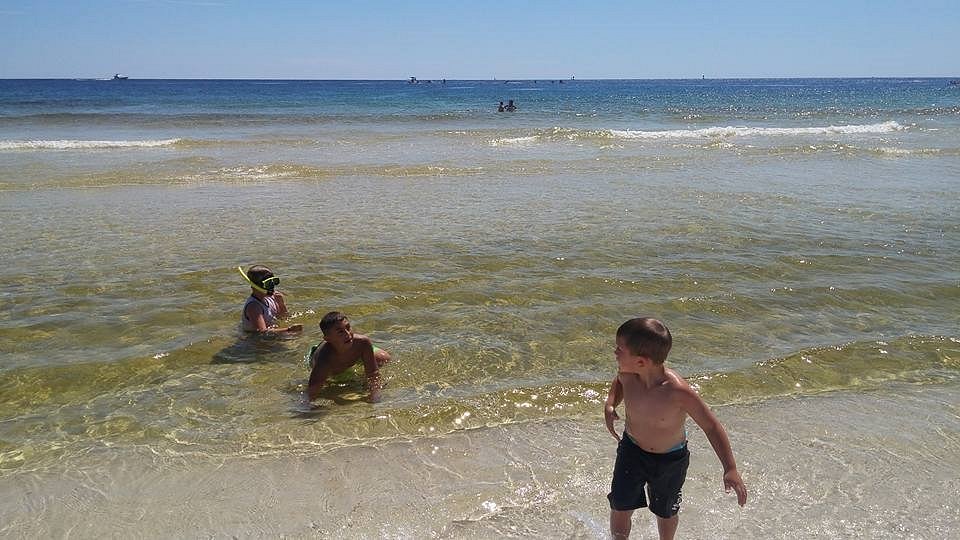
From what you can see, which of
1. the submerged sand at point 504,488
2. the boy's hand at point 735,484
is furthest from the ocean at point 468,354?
the boy's hand at point 735,484

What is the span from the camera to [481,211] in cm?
1149

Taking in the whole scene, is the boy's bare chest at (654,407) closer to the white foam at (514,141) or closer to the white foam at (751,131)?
the white foam at (514,141)

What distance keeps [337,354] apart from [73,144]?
21.3 m

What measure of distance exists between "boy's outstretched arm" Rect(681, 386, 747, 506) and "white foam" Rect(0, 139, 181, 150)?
22566 mm

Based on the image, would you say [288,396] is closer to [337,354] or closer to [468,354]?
[337,354]

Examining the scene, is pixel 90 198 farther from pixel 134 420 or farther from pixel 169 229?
pixel 134 420

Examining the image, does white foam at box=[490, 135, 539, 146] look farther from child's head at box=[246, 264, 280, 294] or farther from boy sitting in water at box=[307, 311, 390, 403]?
boy sitting in water at box=[307, 311, 390, 403]

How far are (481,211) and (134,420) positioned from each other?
7.44 meters

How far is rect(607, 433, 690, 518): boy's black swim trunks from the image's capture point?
314 centimetres

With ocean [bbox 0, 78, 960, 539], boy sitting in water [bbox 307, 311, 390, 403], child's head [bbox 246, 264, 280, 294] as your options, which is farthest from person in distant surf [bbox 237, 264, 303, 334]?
boy sitting in water [bbox 307, 311, 390, 403]

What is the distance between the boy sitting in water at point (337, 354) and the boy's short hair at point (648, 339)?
2.55 metres

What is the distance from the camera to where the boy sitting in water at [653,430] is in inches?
116

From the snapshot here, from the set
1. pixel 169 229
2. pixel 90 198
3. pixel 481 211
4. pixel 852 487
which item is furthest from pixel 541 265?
pixel 90 198

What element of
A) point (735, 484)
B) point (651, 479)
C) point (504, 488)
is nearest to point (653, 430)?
point (651, 479)
